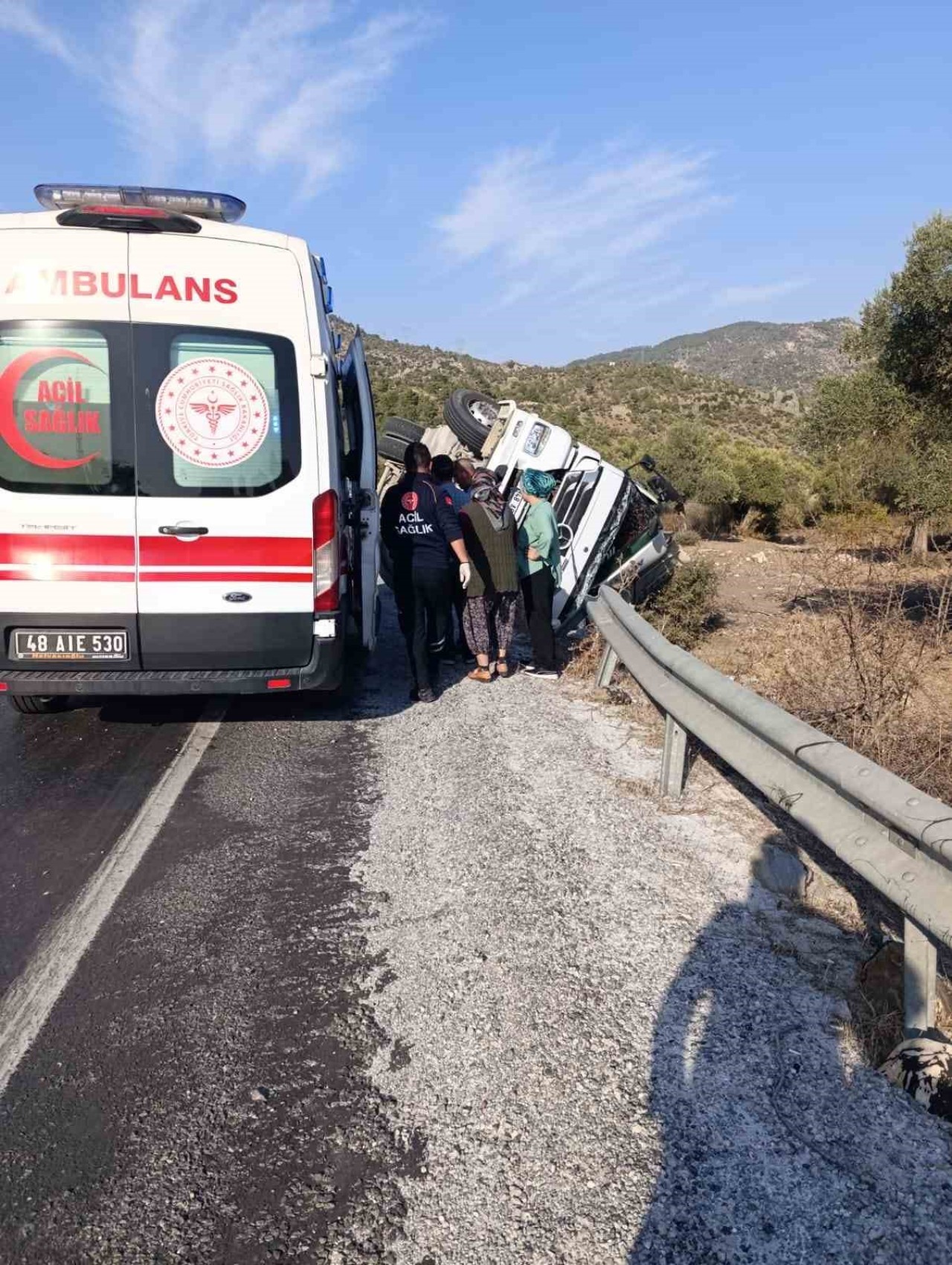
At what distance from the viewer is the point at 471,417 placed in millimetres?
11242

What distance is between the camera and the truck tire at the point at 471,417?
1098 cm

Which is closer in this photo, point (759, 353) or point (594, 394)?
point (594, 394)

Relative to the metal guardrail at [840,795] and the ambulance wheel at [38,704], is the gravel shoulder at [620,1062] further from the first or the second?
the ambulance wheel at [38,704]

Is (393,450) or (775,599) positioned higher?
(393,450)

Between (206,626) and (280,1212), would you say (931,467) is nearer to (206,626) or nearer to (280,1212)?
(206,626)

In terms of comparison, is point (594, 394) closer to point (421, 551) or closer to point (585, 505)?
point (585, 505)

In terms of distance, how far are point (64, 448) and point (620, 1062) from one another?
435 centimetres

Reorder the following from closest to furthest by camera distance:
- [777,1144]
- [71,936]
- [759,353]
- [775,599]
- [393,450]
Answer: [777,1144] < [71,936] < [393,450] < [775,599] < [759,353]

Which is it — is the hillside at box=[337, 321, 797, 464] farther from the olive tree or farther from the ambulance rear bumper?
the ambulance rear bumper

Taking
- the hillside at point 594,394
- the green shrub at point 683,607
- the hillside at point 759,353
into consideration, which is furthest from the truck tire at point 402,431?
the hillside at point 759,353

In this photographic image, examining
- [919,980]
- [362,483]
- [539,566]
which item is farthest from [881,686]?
[362,483]


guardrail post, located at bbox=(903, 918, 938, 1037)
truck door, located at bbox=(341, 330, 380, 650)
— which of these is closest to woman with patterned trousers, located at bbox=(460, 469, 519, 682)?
truck door, located at bbox=(341, 330, 380, 650)

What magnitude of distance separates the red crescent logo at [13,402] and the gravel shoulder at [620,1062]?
2.83 meters

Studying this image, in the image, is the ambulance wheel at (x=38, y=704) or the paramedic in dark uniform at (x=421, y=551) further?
the paramedic in dark uniform at (x=421, y=551)
